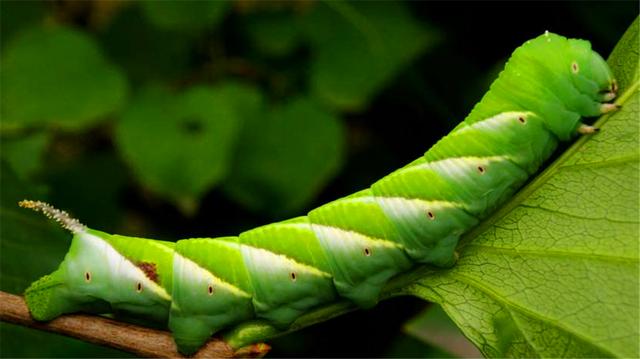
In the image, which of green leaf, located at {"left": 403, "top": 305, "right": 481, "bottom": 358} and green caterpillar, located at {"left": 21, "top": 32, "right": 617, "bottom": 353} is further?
green leaf, located at {"left": 403, "top": 305, "right": 481, "bottom": 358}

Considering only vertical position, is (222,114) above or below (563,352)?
above

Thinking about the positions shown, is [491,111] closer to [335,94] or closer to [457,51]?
[335,94]

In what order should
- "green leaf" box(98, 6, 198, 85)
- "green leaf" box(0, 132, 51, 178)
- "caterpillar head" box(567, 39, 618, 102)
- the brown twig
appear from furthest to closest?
"green leaf" box(98, 6, 198, 85), "green leaf" box(0, 132, 51, 178), "caterpillar head" box(567, 39, 618, 102), the brown twig

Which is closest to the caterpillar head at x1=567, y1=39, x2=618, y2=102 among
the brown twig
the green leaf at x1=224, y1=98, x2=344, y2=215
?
the brown twig

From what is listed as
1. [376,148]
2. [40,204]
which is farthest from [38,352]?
[376,148]

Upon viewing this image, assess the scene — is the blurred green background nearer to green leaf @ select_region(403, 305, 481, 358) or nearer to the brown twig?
green leaf @ select_region(403, 305, 481, 358)

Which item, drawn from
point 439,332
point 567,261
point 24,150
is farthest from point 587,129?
point 24,150

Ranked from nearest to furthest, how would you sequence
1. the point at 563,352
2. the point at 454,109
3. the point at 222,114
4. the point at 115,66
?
1. the point at 563,352
2. the point at 222,114
3. the point at 115,66
4. the point at 454,109
